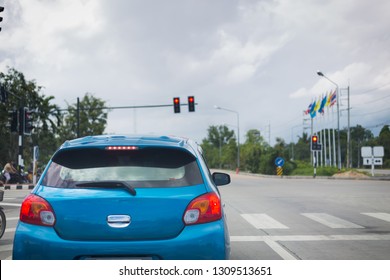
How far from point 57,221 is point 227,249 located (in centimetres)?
143

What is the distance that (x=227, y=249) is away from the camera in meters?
4.49

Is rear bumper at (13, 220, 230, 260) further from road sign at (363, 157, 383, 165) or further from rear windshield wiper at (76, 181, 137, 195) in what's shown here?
road sign at (363, 157, 383, 165)

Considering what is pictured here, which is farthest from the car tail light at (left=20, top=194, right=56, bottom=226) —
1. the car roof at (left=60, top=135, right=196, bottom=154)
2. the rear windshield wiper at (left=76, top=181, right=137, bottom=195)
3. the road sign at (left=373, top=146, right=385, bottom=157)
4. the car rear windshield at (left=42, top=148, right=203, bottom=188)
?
the road sign at (left=373, top=146, right=385, bottom=157)

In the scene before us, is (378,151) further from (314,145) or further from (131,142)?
(131,142)

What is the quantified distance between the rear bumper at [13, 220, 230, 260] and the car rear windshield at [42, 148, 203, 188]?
0.41m

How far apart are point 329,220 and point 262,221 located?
5.09 feet

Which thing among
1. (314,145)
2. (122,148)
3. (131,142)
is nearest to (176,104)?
(314,145)

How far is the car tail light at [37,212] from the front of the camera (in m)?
4.17

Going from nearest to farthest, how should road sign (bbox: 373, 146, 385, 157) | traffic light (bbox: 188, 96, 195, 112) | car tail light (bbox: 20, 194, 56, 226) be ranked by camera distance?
car tail light (bbox: 20, 194, 56, 226) → traffic light (bbox: 188, 96, 195, 112) → road sign (bbox: 373, 146, 385, 157)

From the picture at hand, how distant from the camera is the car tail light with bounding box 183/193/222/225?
4.21 m

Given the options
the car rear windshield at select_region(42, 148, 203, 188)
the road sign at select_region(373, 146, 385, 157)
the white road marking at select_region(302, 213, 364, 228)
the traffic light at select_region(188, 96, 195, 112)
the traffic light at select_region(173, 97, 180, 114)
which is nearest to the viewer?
the car rear windshield at select_region(42, 148, 203, 188)
